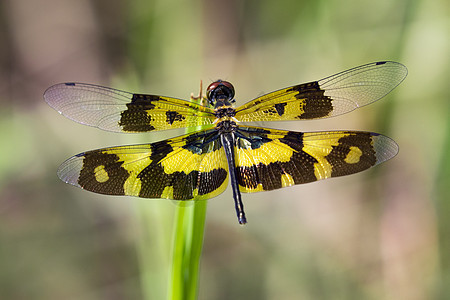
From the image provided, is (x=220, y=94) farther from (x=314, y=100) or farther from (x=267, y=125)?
(x=267, y=125)

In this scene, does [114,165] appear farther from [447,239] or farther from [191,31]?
[447,239]

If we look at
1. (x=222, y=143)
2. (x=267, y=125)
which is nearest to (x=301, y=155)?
(x=222, y=143)

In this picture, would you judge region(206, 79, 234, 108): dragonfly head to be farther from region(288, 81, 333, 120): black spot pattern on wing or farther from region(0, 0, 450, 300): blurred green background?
region(0, 0, 450, 300): blurred green background

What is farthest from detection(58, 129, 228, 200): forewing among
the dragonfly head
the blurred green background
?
the blurred green background

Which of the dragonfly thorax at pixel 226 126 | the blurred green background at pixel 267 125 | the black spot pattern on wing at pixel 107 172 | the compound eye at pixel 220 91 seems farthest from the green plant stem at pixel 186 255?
the blurred green background at pixel 267 125

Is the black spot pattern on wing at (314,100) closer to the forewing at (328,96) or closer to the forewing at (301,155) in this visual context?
the forewing at (328,96)
